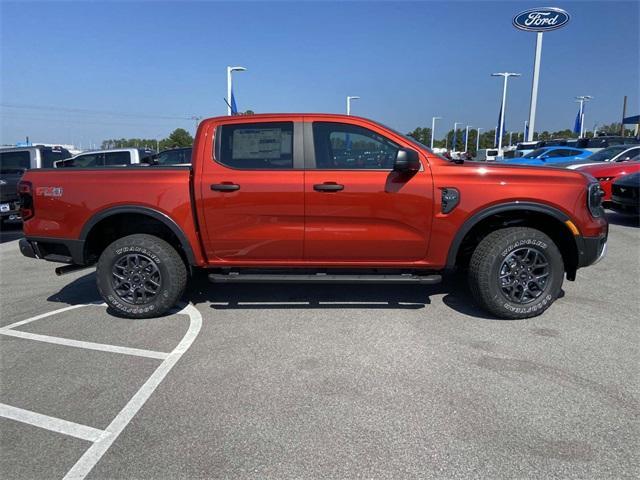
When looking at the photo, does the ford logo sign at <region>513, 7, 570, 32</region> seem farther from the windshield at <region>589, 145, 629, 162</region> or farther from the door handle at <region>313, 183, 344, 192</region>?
the door handle at <region>313, 183, 344, 192</region>

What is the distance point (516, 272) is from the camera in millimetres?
4086

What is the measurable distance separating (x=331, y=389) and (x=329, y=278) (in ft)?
4.37

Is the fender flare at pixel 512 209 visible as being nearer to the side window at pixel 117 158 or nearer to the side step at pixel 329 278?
the side step at pixel 329 278

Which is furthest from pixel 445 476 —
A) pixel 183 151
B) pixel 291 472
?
pixel 183 151

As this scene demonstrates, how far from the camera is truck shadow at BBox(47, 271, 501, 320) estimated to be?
460 centimetres

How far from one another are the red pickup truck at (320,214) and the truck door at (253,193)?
11 millimetres

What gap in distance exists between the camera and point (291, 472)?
7.30ft

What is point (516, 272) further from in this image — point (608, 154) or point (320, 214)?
point (608, 154)

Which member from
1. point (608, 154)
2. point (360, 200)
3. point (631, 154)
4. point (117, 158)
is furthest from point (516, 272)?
point (608, 154)

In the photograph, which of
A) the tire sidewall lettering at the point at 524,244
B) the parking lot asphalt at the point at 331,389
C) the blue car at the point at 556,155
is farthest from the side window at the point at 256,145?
the blue car at the point at 556,155

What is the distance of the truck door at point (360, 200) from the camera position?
3.96m

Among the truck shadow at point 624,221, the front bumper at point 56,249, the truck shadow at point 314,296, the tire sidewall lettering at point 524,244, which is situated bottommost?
the truck shadow at point 314,296

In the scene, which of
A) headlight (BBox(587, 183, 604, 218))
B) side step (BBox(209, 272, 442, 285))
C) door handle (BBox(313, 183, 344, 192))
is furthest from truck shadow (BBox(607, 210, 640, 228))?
door handle (BBox(313, 183, 344, 192))

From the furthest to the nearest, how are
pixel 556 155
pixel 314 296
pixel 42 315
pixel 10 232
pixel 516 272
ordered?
pixel 556 155 → pixel 10 232 → pixel 314 296 → pixel 42 315 → pixel 516 272
